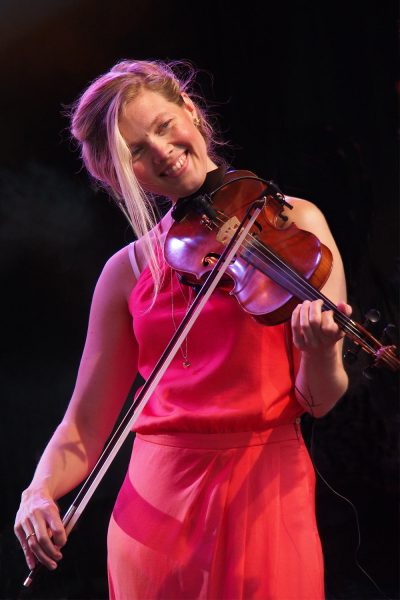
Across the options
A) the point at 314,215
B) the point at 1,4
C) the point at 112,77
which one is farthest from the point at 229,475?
the point at 1,4

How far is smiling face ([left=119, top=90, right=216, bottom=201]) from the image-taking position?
3.62 ft

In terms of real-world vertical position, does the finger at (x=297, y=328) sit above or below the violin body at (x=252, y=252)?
below

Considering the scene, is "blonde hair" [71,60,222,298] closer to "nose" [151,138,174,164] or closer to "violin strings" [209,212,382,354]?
"nose" [151,138,174,164]

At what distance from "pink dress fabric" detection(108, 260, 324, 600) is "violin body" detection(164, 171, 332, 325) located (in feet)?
0.21

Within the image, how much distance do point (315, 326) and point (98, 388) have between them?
47 cm

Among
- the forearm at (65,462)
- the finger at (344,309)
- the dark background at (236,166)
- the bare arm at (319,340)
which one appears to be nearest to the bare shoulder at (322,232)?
the bare arm at (319,340)

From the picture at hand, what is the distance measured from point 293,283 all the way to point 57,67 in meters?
1.14

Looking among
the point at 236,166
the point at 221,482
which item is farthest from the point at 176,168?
the point at 236,166

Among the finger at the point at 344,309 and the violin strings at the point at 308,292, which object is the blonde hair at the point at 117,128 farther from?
the finger at the point at 344,309

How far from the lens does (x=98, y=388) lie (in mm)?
1196

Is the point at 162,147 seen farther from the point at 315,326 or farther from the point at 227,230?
the point at 315,326

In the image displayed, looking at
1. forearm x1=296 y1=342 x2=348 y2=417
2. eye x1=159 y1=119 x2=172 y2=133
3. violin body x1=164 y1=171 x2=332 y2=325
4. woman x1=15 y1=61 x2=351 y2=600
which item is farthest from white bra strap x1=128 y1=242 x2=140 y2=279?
forearm x1=296 y1=342 x2=348 y2=417

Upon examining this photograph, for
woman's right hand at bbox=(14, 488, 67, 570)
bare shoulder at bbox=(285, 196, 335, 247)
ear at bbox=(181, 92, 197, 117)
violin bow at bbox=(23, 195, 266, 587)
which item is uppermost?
ear at bbox=(181, 92, 197, 117)

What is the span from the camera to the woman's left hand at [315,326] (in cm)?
88
